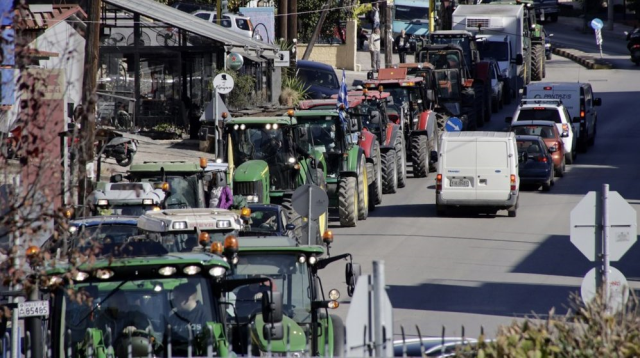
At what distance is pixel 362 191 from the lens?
24.5 metres

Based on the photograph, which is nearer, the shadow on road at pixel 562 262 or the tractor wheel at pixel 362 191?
the shadow on road at pixel 562 262

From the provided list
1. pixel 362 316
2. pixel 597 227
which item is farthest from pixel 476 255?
pixel 362 316

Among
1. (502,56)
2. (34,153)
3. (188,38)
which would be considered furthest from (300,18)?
(34,153)

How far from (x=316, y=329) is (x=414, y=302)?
6252 mm

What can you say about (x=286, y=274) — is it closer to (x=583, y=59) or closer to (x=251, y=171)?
(x=251, y=171)

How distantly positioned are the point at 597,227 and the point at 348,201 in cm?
1222

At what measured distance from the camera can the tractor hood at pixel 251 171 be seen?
1997 cm

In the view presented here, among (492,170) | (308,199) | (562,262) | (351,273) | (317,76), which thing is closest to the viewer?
(351,273)

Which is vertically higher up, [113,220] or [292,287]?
[113,220]

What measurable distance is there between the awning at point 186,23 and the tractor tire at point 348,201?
1110 cm

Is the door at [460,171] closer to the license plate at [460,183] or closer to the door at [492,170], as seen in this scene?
the license plate at [460,183]

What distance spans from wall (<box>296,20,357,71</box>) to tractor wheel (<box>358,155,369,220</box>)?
28787mm

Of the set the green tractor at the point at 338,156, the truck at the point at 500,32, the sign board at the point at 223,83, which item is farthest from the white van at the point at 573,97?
the green tractor at the point at 338,156

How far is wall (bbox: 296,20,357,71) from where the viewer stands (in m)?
53.3
